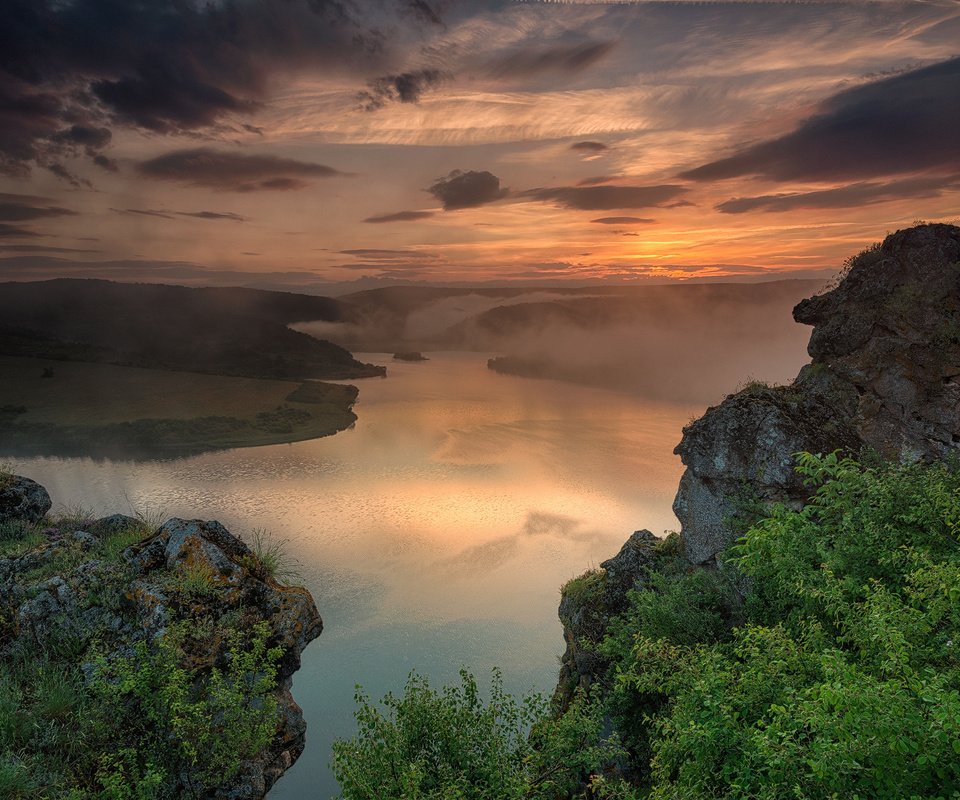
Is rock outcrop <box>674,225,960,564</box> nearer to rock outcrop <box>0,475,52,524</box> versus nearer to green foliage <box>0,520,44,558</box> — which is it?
green foliage <box>0,520,44,558</box>

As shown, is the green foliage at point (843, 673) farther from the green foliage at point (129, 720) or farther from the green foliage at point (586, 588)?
the green foliage at point (129, 720)

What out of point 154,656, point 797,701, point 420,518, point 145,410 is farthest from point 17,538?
point 145,410

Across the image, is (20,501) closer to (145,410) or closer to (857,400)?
(857,400)

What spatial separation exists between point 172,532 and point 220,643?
3.43m

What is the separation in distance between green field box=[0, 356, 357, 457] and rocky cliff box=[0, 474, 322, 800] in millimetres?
89165

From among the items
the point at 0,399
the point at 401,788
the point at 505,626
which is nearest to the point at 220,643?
the point at 401,788

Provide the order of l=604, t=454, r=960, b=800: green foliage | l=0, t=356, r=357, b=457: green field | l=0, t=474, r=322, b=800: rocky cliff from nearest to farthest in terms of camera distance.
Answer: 1. l=604, t=454, r=960, b=800: green foliage
2. l=0, t=474, r=322, b=800: rocky cliff
3. l=0, t=356, r=357, b=457: green field

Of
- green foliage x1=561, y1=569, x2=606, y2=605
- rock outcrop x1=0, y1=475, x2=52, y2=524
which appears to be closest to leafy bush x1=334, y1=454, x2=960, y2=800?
green foliage x1=561, y1=569, x2=606, y2=605

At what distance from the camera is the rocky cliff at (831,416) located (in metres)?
19.8

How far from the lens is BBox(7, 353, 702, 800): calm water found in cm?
3528

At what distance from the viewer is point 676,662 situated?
1124cm

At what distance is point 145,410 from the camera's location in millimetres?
115312

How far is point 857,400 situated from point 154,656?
84.1 ft

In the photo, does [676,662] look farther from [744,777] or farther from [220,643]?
[220,643]
